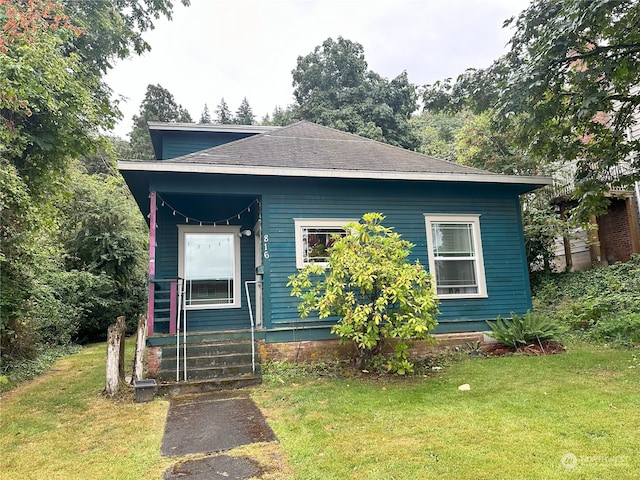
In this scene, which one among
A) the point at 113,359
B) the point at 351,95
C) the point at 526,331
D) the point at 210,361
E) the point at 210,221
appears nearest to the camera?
the point at 113,359

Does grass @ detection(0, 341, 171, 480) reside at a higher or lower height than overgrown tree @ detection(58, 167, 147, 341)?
lower

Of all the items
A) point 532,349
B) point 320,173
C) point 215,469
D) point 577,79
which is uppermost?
point 577,79

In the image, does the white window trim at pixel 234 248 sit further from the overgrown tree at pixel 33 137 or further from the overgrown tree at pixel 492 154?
the overgrown tree at pixel 492 154

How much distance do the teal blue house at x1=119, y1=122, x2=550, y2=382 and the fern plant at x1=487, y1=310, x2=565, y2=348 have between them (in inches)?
18.7

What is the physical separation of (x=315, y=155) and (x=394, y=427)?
5750 mm

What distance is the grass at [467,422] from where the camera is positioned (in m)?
3.03

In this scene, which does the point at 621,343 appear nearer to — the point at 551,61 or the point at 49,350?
the point at 551,61

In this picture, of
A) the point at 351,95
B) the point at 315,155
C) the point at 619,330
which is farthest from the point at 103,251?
the point at 351,95

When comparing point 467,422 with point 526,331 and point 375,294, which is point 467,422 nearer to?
point 375,294

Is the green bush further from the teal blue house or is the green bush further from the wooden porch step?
the wooden porch step

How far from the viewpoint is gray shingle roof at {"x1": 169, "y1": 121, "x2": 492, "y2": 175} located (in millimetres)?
7375

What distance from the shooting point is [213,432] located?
4098mm

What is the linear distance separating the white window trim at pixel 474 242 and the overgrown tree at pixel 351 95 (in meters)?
13.6

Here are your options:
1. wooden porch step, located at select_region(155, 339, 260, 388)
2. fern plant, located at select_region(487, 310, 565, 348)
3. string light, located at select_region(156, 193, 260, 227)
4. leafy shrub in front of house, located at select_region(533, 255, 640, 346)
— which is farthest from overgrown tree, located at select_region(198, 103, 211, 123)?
fern plant, located at select_region(487, 310, 565, 348)
